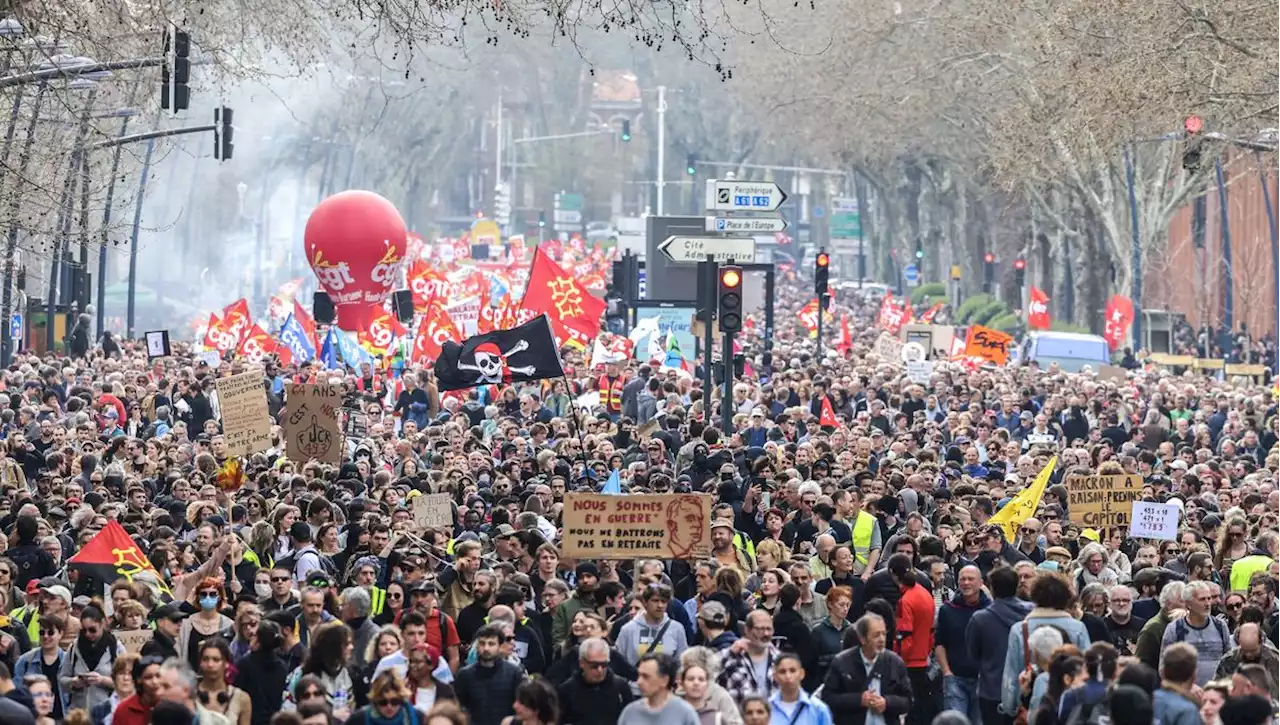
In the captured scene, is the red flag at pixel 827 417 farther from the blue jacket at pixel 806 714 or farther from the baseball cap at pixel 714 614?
the blue jacket at pixel 806 714

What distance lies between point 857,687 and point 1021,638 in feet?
2.97

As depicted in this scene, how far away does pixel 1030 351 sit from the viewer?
159 ft

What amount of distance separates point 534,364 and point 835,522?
474 centimetres

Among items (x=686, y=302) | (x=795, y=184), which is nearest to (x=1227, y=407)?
(x=686, y=302)

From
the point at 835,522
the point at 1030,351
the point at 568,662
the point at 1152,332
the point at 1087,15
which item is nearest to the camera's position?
the point at 568,662

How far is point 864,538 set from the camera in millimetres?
16922

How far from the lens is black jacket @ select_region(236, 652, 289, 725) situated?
38.2 feet

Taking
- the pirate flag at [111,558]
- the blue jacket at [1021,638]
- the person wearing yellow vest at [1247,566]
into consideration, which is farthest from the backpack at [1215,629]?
the pirate flag at [111,558]

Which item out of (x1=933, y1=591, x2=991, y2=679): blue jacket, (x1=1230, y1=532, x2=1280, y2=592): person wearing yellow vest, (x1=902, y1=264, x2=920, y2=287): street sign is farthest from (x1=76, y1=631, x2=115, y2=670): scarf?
(x1=902, y1=264, x2=920, y2=287): street sign

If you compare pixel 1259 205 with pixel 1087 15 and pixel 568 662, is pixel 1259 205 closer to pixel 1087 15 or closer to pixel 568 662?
pixel 1087 15

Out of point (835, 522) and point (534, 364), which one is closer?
point (835, 522)

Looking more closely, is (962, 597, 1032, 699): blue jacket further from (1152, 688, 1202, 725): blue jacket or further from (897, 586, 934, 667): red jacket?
(1152, 688, 1202, 725): blue jacket

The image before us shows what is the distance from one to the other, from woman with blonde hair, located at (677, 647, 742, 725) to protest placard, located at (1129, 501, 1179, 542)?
242 inches

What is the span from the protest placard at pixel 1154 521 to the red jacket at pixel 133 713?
24.7ft
